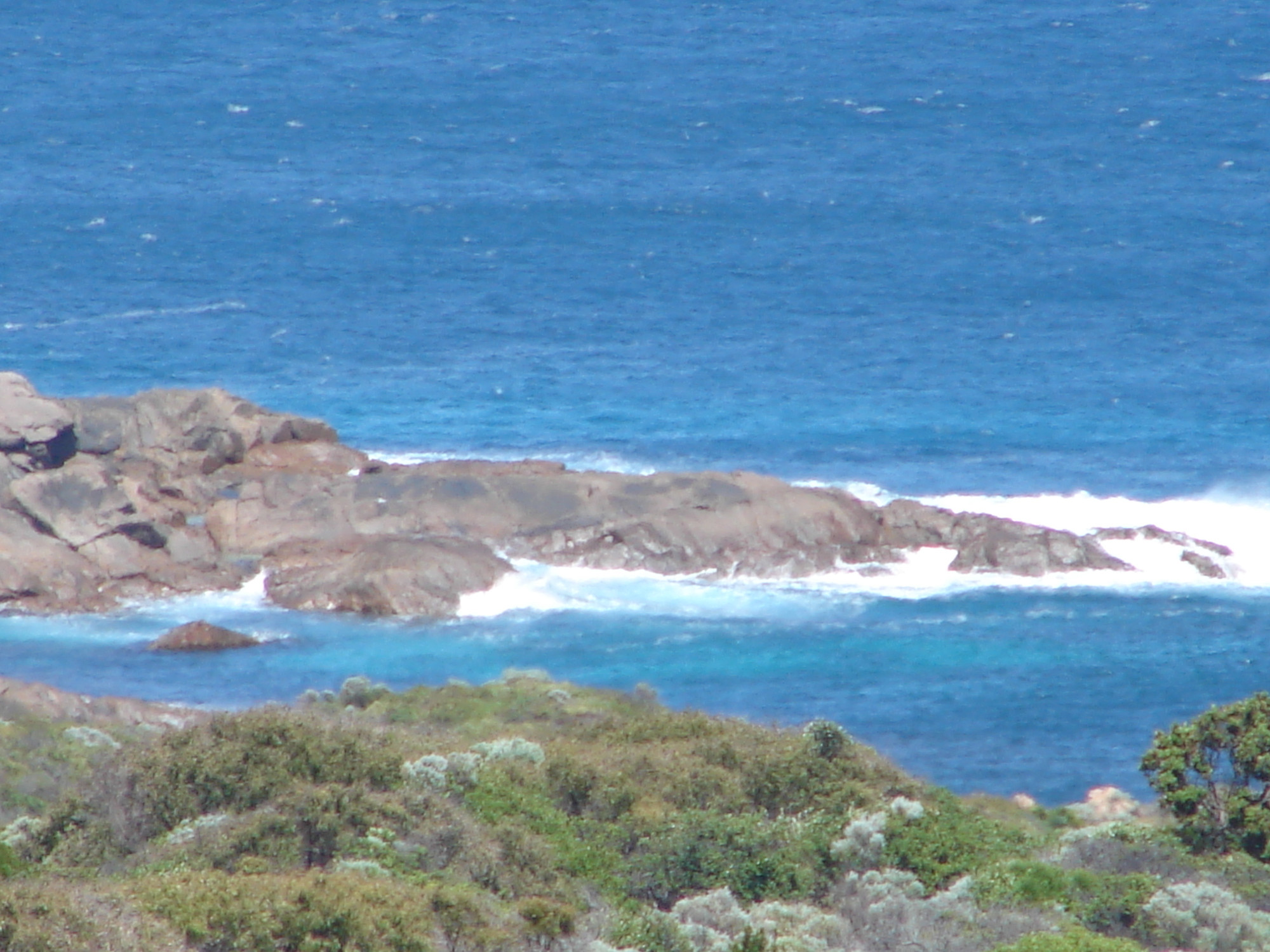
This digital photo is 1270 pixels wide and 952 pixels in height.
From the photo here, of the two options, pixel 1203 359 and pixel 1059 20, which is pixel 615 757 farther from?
pixel 1059 20

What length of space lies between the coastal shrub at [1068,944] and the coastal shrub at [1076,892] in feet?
7.29

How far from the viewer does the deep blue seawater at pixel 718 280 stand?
60.2 m

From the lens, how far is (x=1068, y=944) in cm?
2348

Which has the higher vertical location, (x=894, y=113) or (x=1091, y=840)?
(x=894, y=113)

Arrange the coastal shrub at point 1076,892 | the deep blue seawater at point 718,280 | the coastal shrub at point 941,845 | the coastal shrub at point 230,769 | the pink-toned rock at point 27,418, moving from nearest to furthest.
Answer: the coastal shrub at point 1076,892
the coastal shrub at point 230,769
the coastal shrub at point 941,845
the deep blue seawater at point 718,280
the pink-toned rock at point 27,418

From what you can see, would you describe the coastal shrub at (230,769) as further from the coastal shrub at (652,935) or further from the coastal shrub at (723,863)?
the coastal shrub at (652,935)

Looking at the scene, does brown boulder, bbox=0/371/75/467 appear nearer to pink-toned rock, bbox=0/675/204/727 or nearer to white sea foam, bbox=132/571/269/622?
white sea foam, bbox=132/571/269/622

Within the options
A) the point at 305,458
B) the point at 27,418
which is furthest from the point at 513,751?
the point at 305,458

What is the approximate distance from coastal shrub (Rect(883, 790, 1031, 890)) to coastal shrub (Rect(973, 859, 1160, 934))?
0.77 meters

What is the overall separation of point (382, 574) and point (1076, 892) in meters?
38.9

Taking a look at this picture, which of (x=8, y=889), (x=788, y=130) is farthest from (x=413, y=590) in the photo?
(x=788, y=130)

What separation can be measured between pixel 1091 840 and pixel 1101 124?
320 ft

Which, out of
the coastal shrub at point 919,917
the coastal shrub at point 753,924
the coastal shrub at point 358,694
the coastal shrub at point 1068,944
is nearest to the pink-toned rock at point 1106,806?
the coastal shrub at point 919,917

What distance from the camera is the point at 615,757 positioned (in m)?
33.8
